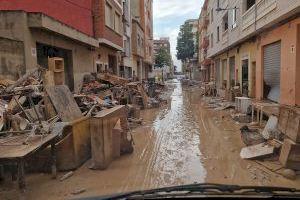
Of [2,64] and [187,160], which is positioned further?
[2,64]

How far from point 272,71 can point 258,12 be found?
2572mm

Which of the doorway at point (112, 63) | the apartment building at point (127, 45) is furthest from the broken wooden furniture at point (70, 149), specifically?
the apartment building at point (127, 45)

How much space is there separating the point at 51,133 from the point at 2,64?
14.8 ft

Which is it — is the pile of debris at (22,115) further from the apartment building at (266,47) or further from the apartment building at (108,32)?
the apartment building at (108,32)

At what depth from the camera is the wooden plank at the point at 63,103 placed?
7527mm

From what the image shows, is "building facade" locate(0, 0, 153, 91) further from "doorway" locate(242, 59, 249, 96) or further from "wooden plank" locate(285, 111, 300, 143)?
"doorway" locate(242, 59, 249, 96)

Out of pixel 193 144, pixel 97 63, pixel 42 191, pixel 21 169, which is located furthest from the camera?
pixel 97 63

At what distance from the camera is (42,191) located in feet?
19.2

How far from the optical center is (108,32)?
2072 cm

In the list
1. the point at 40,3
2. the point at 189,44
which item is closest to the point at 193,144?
the point at 40,3

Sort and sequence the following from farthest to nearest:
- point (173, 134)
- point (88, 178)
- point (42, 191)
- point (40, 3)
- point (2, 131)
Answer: point (40, 3) < point (173, 134) < point (2, 131) < point (88, 178) < point (42, 191)

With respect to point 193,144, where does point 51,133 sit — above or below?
above

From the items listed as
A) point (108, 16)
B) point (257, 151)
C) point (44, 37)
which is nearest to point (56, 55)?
point (44, 37)

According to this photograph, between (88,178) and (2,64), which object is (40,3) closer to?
(2,64)
